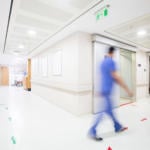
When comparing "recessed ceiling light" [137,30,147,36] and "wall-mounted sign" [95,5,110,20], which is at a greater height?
"recessed ceiling light" [137,30,147,36]

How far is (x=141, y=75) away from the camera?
6352 mm

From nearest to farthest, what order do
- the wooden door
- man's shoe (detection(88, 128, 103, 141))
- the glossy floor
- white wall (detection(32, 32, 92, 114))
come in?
the glossy floor → man's shoe (detection(88, 128, 103, 141)) → white wall (detection(32, 32, 92, 114)) → the wooden door

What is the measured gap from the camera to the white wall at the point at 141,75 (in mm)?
6059

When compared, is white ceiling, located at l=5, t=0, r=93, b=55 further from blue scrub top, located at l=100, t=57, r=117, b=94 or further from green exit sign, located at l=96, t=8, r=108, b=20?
blue scrub top, located at l=100, t=57, r=117, b=94

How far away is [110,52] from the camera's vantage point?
2434mm

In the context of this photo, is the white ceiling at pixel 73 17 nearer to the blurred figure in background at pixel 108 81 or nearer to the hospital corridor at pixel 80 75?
the hospital corridor at pixel 80 75

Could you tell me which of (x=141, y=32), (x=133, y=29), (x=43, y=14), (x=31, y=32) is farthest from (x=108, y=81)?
(x=31, y=32)

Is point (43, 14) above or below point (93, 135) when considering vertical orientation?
above

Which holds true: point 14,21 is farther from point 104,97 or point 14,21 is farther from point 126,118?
point 126,118

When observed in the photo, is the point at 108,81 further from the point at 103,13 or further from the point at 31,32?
the point at 31,32

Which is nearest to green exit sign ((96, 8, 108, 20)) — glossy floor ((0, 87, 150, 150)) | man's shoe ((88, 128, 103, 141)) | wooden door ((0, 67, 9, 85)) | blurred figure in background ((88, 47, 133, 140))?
blurred figure in background ((88, 47, 133, 140))

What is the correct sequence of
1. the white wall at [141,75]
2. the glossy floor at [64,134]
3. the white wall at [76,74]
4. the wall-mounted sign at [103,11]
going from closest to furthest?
the glossy floor at [64,134] < the wall-mounted sign at [103,11] < the white wall at [76,74] < the white wall at [141,75]

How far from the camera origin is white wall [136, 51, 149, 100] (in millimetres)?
6059

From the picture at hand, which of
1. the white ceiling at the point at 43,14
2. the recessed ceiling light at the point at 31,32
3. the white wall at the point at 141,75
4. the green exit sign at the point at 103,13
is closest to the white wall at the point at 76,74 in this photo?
the white ceiling at the point at 43,14
